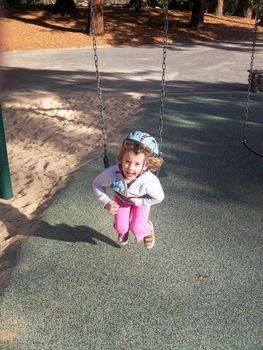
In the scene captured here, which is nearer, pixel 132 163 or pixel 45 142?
pixel 132 163

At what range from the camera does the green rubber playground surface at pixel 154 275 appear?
2.23m

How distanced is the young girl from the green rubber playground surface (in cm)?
24

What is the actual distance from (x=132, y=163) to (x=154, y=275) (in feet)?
2.39

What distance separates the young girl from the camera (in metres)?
2.52

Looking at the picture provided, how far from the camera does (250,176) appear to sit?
4227 millimetres

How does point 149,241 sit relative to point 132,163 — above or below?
below

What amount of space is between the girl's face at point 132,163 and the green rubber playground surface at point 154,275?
25.3 inches

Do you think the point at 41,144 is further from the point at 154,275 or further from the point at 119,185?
the point at 154,275

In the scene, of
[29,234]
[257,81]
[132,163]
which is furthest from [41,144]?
[257,81]

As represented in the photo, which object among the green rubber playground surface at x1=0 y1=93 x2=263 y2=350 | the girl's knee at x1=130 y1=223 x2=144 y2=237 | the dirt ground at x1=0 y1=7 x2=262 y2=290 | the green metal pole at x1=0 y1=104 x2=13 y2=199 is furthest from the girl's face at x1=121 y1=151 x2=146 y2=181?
the green metal pole at x1=0 y1=104 x2=13 y2=199

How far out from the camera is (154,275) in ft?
8.84

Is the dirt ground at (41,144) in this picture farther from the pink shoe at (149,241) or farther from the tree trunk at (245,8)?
the tree trunk at (245,8)

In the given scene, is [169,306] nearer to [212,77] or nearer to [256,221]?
[256,221]

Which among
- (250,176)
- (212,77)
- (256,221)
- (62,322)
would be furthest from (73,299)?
(212,77)
